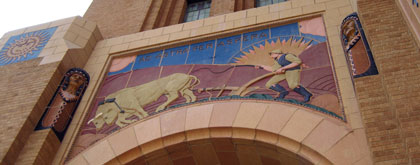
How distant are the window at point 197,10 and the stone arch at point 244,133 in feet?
16.4

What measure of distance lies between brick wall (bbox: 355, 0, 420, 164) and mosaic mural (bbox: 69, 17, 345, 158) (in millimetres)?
735

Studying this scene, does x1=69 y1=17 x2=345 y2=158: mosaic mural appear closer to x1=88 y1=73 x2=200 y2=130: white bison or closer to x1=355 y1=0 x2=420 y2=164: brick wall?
x1=88 y1=73 x2=200 y2=130: white bison

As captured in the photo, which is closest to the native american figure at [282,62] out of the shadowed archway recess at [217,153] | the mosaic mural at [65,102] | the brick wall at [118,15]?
the shadowed archway recess at [217,153]

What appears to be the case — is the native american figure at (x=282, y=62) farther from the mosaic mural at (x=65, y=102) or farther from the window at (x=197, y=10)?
the window at (x=197, y=10)

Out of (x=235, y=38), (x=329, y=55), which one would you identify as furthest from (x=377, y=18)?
(x=235, y=38)

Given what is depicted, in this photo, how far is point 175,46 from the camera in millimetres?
8898

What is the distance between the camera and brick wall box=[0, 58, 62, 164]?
7.26m

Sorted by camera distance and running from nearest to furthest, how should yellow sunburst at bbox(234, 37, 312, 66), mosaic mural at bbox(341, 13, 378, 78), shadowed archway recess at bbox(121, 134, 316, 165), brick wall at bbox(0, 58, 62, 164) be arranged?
mosaic mural at bbox(341, 13, 378, 78)
shadowed archway recess at bbox(121, 134, 316, 165)
brick wall at bbox(0, 58, 62, 164)
yellow sunburst at bbox(234, 37, 312, 66)

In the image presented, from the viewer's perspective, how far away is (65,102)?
8.02 meters

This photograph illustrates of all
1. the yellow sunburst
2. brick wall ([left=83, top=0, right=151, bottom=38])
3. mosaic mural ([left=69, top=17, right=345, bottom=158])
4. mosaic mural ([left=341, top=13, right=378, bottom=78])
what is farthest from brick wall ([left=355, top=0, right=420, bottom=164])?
brick wall ([left=83, top=0, right=151, bottom=38])

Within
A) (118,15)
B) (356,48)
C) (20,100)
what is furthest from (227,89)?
(118,15)

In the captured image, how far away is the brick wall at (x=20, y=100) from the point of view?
286 inches

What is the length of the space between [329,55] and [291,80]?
0.77 meters

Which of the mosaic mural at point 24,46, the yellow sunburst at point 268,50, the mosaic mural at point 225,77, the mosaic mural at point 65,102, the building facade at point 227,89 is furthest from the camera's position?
the mosaic mural at point 24,46
